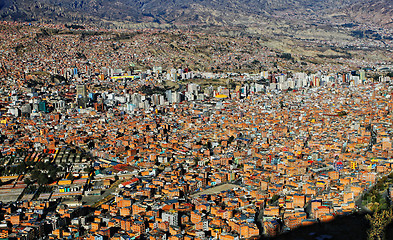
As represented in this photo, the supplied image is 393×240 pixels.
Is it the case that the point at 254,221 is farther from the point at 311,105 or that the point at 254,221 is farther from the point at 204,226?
the point at 311,105

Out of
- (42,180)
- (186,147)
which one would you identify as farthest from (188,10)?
(42,180)

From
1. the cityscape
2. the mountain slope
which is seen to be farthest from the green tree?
the mountain slope

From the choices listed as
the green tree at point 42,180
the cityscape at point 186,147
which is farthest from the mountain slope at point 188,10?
the green tree at point 42,180

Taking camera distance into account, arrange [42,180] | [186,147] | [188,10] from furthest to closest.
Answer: [188,10]
[186,147]
[42,180]

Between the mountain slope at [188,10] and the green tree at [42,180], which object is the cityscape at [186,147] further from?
the mountain slope at [188,10]

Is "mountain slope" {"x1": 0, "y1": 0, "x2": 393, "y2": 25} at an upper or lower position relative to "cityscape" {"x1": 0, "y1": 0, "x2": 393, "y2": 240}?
upper

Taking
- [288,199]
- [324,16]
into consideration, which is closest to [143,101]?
[288,199]

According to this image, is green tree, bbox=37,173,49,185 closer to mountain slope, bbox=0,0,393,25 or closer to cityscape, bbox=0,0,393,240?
cityscape, bbox=0,0,393,240

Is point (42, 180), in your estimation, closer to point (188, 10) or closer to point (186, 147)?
point (186, 147)
